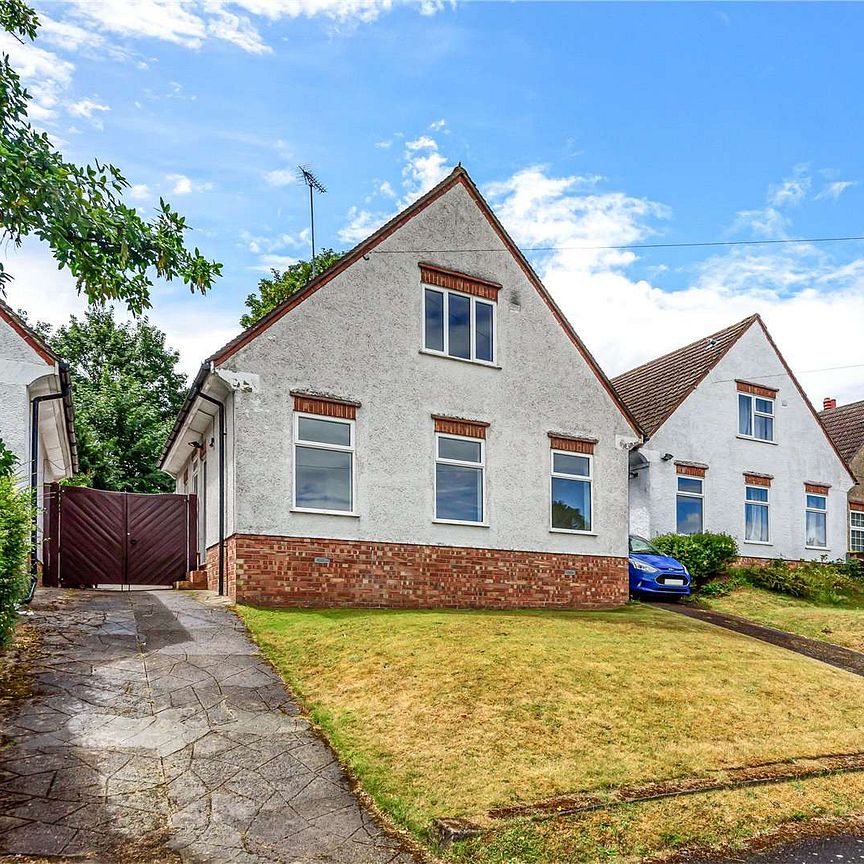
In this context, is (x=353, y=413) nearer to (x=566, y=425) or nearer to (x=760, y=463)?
(x=566, y=425)

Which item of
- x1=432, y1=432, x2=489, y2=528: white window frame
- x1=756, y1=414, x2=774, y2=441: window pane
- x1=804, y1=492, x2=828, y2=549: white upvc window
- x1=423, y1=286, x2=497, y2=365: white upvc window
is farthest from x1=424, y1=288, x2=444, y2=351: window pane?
x1=804, y1=492, x2=828, y2=549: white upvc window

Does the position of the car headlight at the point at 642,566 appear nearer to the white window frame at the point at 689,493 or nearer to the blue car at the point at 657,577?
the blue car at the point at 657,577

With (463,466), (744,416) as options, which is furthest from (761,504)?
(463,466)

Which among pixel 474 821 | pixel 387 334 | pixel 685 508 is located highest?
pixel 387 334

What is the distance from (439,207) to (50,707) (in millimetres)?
12664

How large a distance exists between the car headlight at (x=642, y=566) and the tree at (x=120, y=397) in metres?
22.2

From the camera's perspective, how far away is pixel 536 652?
37.3ft

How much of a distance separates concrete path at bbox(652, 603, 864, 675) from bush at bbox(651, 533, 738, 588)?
3489 mm

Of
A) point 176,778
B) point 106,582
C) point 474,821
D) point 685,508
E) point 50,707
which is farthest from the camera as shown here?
point 685,508

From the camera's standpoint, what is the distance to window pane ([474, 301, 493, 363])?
Answer: 1867cm

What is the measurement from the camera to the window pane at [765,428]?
2816 cm

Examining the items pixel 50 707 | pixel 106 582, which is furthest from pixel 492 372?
pixel 50 707

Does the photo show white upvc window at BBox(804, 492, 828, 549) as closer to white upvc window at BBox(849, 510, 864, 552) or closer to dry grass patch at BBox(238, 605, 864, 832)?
white upvc window at BBox(849, 510, 864, 552)

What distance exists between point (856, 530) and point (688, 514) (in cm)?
881
